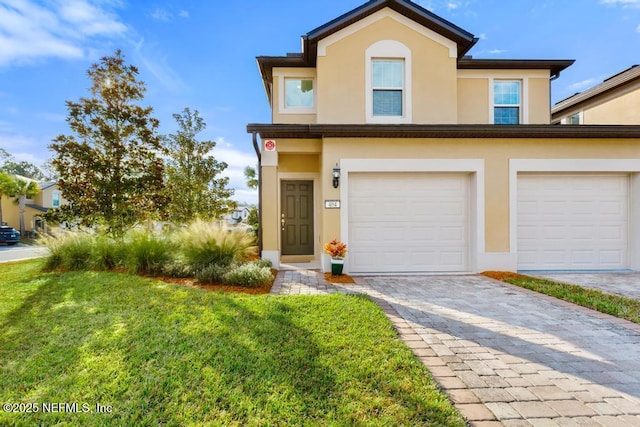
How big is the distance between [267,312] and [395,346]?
5.97ft

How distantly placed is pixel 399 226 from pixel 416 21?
589cm

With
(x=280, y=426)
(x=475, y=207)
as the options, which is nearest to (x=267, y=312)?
(x=280, y=426)

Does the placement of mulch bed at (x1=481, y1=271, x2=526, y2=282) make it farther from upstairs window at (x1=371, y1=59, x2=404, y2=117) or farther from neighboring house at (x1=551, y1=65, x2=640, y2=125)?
neighboring house at (x1=551, y1=65, x2=640, y2=125)

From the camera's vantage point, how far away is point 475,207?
23.0ft

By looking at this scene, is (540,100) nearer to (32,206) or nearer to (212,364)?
(212,364)

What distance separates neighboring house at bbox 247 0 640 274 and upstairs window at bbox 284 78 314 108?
0.91 meters

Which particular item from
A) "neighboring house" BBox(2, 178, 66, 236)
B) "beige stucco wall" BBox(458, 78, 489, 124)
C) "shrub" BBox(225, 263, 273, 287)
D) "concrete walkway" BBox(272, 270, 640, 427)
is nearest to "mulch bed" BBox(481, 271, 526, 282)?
"concrete walkway" BBox(272, 270, 640, 427)

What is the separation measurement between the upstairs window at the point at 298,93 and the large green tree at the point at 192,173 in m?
4.81

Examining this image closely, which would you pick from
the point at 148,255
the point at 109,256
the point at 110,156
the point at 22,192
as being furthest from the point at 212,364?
the point at 22,192

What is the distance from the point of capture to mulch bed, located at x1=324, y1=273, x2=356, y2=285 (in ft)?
20.2

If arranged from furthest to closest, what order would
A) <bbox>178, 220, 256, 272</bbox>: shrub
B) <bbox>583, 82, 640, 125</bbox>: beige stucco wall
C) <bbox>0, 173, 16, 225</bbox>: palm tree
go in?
1. <bbox>0, 173, 16, 225</bbox>: palm tree
2. <bbox>583, 82, 640, 125</bbox>: beige stucco wall
3. <bbox>178, 220, 256, 272</bbox>: shrub

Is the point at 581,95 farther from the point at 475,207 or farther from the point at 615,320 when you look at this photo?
the point at 615,320

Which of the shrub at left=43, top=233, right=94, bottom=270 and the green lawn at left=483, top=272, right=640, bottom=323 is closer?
the green lawn at left=483, top=272, right=640, bottom=323

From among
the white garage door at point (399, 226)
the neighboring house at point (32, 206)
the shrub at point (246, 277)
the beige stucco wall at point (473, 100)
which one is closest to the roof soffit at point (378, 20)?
the beige stucco wall at point (473, 100)
